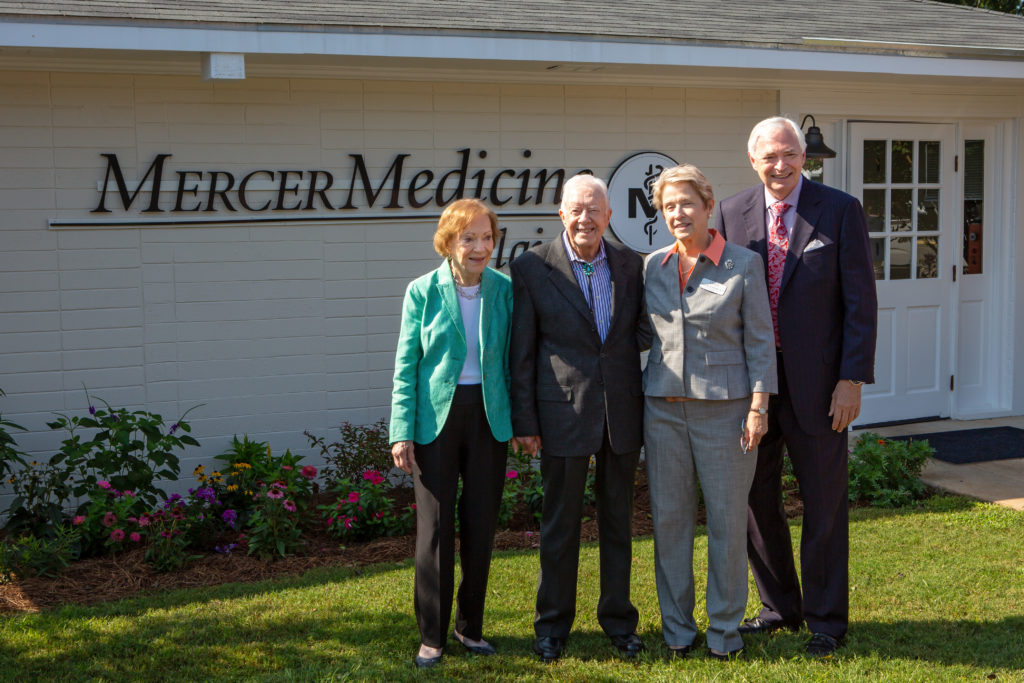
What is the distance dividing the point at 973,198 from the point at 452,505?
620cm

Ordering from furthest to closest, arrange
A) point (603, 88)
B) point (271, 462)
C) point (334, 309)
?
1. point (603, 88)
2. point (334, 309)
3. point (271, 462)

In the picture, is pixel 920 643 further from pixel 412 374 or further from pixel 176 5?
pixel 176 5

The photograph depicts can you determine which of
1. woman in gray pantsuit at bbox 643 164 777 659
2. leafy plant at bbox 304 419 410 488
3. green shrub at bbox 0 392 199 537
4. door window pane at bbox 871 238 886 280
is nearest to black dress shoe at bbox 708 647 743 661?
woman in gray pantsuit at bbox 643 164 777 659

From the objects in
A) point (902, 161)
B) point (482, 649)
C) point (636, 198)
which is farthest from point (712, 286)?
point (902, 161)

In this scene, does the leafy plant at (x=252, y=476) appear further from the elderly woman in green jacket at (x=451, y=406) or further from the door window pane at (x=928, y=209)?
the door window pane at (x=928, y=209)

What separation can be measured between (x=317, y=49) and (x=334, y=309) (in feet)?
5.59

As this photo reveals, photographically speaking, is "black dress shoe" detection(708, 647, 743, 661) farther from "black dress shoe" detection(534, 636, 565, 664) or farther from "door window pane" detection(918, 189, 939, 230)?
"door window pane" detection(918, 189, 939, 230)

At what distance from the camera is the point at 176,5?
5738 millimetres

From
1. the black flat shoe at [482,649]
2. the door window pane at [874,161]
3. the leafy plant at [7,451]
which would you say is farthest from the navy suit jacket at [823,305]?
the door window pane at [874,161]

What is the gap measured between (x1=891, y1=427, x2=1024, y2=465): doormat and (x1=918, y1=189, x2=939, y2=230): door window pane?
5.32ft

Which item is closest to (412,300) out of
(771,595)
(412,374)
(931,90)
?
(412,374)

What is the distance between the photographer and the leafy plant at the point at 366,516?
575cm

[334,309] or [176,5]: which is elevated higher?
[176,5]

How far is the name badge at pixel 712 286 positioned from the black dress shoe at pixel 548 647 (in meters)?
1.48
